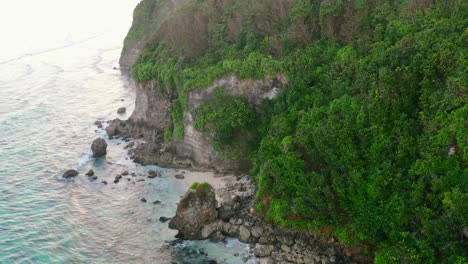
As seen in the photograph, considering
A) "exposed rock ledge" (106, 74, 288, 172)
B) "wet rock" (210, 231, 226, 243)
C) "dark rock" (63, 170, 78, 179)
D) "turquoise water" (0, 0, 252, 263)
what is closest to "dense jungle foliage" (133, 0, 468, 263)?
"exposed rock ledge" (106, 74, 288, 172)

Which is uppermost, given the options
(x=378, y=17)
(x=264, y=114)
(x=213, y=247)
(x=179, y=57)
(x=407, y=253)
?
(x=378, y=17)

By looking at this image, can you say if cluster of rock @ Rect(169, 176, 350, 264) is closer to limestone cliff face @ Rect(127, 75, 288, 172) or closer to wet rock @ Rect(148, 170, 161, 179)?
limestone cliff face @ Rect(127, 75, 288, 172)

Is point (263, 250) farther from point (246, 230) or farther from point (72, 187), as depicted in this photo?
point (72, 187)

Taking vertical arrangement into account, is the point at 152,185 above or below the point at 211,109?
below

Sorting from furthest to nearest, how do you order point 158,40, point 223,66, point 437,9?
point 158,40 → point 223,66 → point 437,9

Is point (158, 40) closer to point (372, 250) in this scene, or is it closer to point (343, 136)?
point (343, 136)

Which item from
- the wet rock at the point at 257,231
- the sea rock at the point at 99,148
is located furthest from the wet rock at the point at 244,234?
the sea rock at the point at 99,148

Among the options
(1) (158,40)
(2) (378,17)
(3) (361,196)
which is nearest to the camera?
(3) (361,196)

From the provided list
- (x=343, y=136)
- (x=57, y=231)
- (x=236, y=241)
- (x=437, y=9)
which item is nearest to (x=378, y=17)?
(x=437, y=9)
